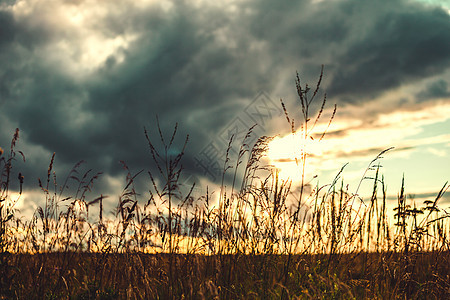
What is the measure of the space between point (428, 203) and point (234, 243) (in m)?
3.13

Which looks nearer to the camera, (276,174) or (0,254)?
(0,254)

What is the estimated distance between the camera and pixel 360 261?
5.75 meters

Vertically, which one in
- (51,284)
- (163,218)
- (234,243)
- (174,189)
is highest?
(174,189)

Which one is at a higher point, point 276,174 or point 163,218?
point 276,174

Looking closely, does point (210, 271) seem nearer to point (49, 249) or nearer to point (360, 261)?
point (49, 249)

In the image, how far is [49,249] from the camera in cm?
436

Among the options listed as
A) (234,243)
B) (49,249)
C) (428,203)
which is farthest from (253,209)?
(428,203)

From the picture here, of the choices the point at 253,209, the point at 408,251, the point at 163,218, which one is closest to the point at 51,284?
the point at 163,218

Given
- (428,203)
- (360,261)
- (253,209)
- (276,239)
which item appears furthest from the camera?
(360,261)

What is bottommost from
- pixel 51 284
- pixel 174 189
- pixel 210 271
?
pixel 51 284

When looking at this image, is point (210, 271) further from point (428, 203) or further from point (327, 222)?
point (428, 203)

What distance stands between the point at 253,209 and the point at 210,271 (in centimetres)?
79

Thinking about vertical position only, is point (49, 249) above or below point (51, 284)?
above

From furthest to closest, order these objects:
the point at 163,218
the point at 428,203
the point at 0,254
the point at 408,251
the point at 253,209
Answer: the point at 428,203, the point at 408,251, the point at 253,209, the point at 163,218, the point at 0,254
